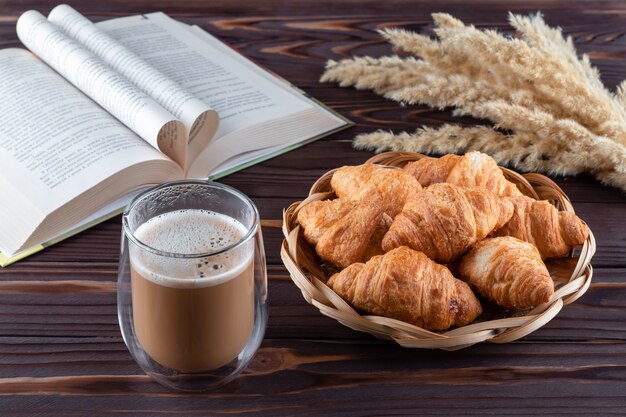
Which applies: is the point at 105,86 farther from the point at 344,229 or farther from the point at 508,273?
the point at 508,273

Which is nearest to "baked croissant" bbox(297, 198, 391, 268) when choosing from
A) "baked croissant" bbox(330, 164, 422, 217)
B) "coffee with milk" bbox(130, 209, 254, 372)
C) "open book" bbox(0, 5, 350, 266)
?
"baked croissant" bbox(330, 164, 422, 217)

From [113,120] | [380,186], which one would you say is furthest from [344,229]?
[113,120]

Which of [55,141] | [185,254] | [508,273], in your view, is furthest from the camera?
[55,141]

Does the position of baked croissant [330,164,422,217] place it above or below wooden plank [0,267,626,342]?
above

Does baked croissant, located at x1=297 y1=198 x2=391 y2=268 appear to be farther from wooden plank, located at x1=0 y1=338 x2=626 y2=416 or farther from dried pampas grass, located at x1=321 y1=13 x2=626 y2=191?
dried pampas grass, located at x1=321 y1=13 x2=626 y2=191

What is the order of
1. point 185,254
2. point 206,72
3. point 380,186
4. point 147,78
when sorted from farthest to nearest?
1. point 206,72
2. point 147,78
3. point 380,186
4. point 185,254

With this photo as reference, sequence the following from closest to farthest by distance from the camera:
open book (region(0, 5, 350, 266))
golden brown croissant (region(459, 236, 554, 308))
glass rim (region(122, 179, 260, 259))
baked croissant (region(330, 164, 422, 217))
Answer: glass rim (region(122, 179, 260, 259)) < golden brown croissant (region(459, 236, 554, 308)) < baked croissant (region(330, 164, 422, 217)) < open book (region(0, 5, 350, 266))

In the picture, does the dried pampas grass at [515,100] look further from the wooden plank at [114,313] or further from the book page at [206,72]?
the wooden plank at [114,313]
